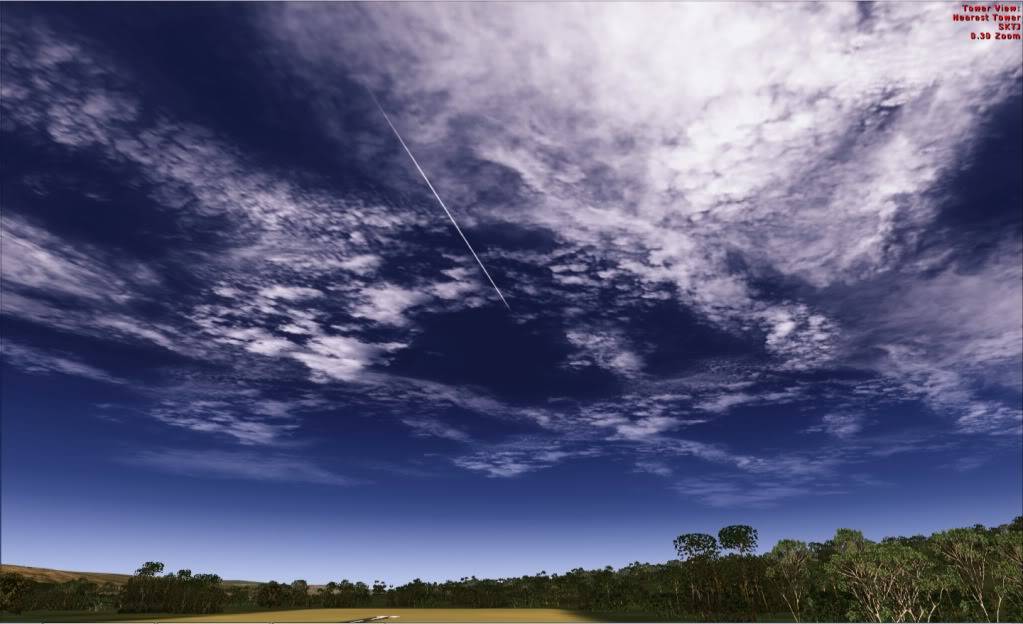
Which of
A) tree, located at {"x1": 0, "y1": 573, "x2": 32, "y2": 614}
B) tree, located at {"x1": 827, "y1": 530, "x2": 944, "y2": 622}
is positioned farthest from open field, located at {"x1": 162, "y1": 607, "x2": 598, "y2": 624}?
tree, located at {"x1": 827, "y1": 530, "x2": 944, "y2": 622}

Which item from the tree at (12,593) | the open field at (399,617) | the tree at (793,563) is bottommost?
the open field at (399,617)

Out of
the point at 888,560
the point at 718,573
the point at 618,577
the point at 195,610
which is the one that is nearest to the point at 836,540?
the point at 888,560

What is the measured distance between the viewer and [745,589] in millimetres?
114500

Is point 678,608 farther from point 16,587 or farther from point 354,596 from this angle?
point 16,587

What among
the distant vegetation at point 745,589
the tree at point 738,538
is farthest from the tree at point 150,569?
the tree at point 738,538

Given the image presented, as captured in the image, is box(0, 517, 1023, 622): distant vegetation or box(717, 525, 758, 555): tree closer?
box(0, 517, 1023, 622): distant vegetation

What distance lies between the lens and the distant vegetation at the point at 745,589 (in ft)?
221

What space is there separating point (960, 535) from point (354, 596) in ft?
664

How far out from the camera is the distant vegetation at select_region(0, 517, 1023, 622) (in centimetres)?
6750

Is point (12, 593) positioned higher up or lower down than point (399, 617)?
higher up

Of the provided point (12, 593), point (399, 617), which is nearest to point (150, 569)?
point (12, 593)

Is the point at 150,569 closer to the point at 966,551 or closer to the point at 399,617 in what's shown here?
the point at 399,617

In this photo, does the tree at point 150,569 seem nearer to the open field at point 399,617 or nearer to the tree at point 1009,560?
the open field at point 399,617

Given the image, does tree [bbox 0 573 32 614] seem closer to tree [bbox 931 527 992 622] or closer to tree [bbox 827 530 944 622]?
tree [bbox 827 530 944 622]
